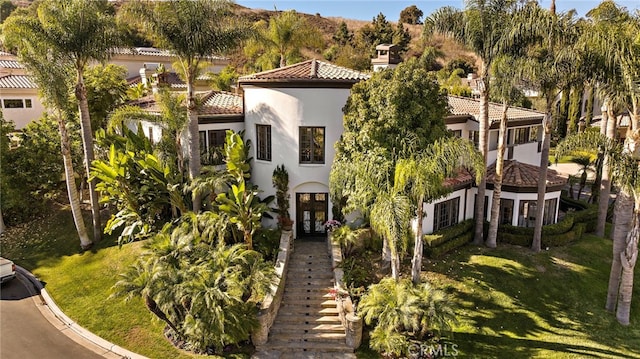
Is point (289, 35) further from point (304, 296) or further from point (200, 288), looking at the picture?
point (200, 288)

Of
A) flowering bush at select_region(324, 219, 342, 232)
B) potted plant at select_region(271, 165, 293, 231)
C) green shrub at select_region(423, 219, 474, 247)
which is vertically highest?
potted plant at select_region(271, 165, 293, 231)

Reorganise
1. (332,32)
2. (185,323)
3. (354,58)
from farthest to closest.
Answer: (332,32), (354,58), (185,323)

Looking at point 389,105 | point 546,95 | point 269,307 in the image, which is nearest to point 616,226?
point 546,95

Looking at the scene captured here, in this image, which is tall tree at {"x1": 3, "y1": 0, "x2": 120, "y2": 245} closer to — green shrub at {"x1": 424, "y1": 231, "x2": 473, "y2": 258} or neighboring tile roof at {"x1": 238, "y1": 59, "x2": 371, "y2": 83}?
neighboring tile roof at {"x1": 238, "y1": 59, "x2": 371, "y2": 83}

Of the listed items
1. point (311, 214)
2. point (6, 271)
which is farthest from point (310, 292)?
point (6, 271)

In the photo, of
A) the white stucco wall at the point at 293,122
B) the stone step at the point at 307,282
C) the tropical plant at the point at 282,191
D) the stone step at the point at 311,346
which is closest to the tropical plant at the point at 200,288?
the stone step at the point at 311,346

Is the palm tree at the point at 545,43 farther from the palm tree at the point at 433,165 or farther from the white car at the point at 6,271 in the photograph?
the white car at the point at 6,271

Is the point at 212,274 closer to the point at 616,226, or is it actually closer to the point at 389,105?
the point at 389,105

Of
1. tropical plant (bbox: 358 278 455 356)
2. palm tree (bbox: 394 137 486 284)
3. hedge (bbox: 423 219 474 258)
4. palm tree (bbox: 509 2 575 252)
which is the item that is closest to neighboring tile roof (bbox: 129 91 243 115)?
→ palm tree (bbox: 394 137 486 284)
